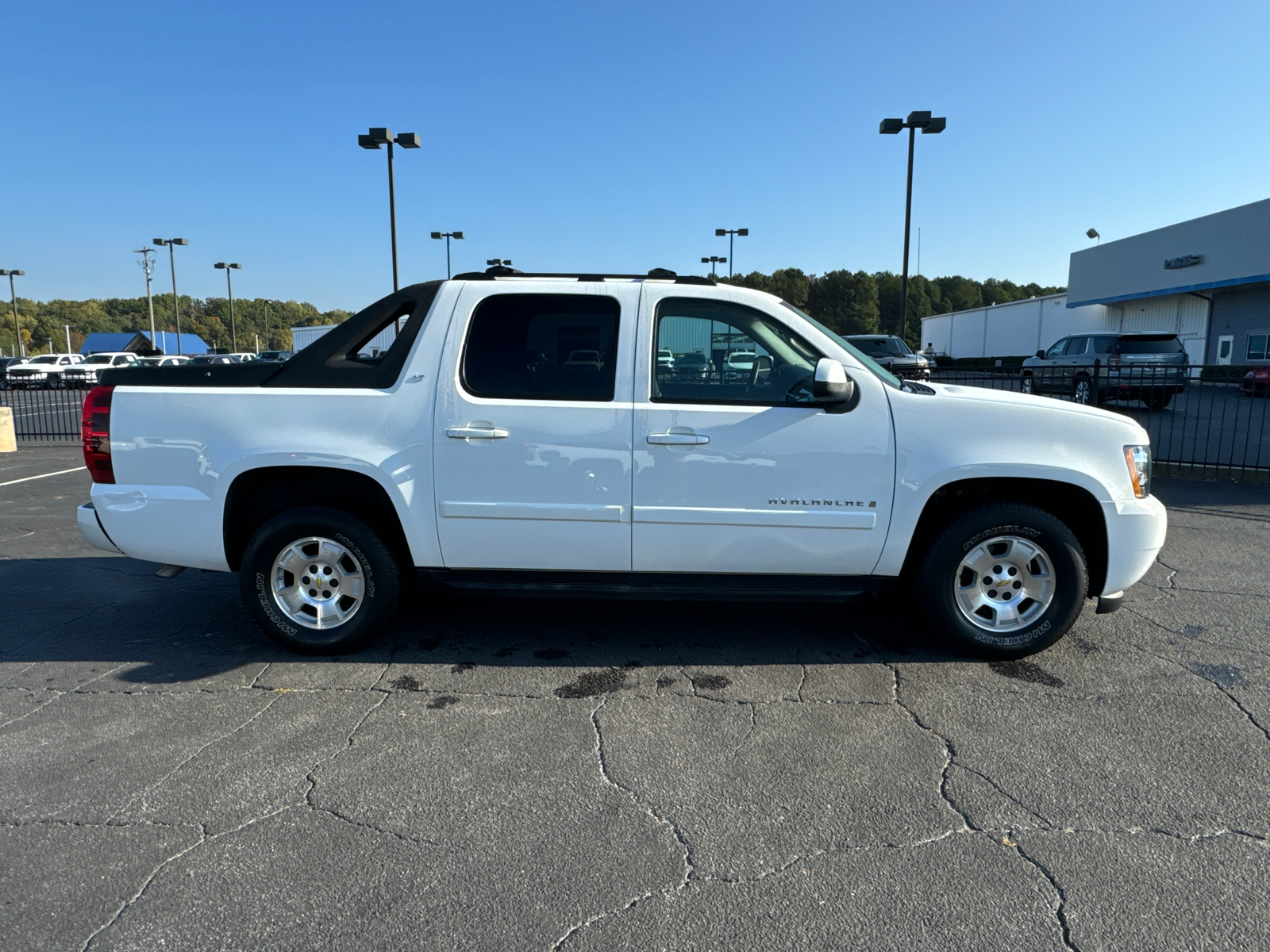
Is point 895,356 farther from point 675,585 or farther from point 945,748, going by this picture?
point 945,748

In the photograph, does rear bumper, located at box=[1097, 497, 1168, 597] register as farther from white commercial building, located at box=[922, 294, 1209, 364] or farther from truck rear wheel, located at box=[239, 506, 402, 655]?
white commercial building, located at box=[922, 294, 1209, 364]

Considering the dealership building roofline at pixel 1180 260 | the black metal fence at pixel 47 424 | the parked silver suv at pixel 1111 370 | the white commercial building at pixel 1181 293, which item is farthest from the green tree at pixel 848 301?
the black metal fence at pixel 47 424

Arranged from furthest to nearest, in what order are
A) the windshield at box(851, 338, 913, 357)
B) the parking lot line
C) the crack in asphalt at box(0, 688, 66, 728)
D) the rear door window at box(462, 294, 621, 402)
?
the windshield at box(851, 338, 913, 357), the parking lot line, the rear door window at box(462, 294, 621, 402), the crack in asphalt at box(0, 688, 66, 728)

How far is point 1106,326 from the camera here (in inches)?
1820

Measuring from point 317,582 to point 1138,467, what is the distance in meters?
4.32

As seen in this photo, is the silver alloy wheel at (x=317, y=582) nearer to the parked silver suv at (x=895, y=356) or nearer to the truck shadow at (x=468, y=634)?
the truck shadow at (x=468, y=634)

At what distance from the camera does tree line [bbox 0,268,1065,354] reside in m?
107

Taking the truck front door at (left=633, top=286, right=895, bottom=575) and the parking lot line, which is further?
the parking lot line

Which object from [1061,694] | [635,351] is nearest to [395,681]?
[635,351]

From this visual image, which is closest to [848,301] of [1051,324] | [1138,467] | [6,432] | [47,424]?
[1051,324]

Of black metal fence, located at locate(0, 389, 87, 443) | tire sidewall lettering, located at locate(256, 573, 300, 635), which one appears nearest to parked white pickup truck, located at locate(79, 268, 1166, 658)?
tire sidewall lettering, located at locate(256, 573, 300, 635)

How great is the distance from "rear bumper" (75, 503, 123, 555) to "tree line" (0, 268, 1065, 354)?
77.3m

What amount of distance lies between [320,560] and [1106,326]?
51070 millimetres

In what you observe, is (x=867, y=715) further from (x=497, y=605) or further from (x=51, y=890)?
(x=51, y=890)
